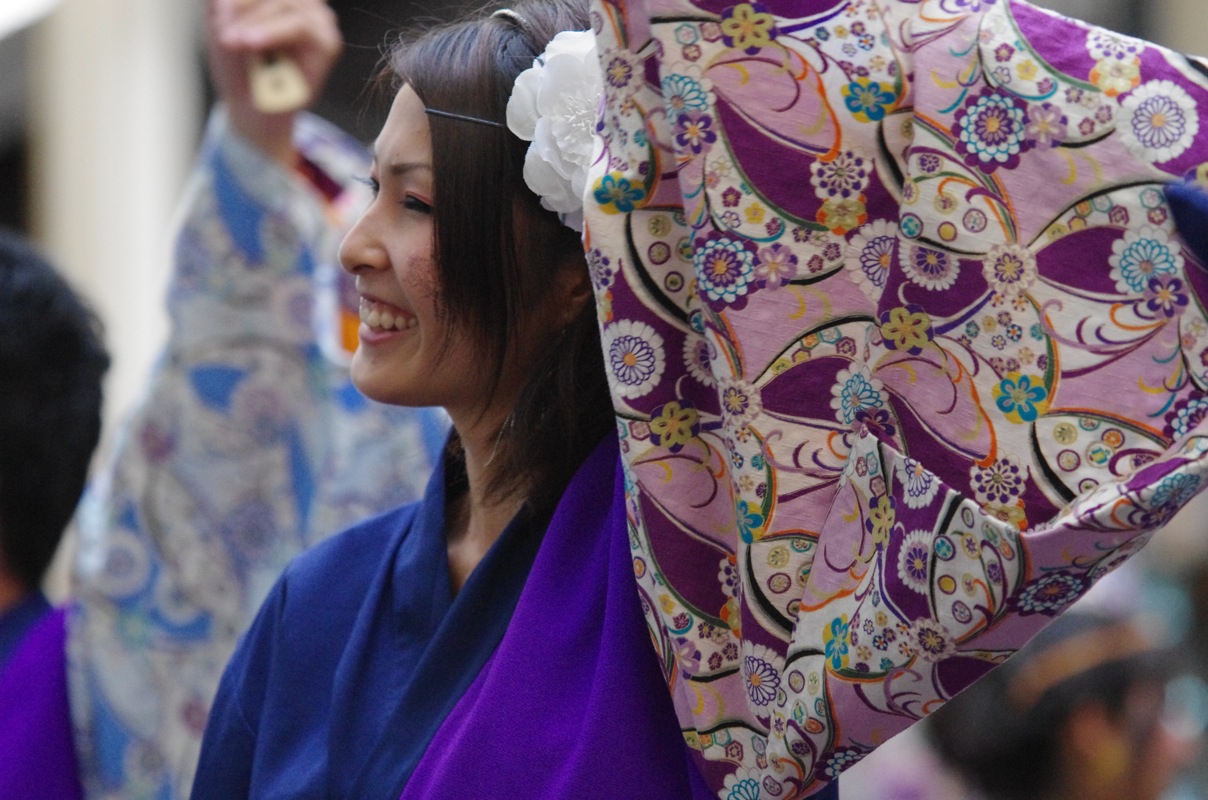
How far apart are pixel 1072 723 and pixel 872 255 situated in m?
1.11

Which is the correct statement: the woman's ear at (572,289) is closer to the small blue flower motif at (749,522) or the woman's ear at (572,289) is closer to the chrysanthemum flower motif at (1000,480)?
the small blue flower motif at (749,522)

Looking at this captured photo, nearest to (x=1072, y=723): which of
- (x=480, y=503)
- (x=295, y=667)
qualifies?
(x=480, y=503)

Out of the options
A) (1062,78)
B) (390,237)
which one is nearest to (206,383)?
(390,237)

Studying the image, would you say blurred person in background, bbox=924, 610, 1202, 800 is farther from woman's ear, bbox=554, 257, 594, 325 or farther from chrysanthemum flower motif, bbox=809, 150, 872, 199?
chrysanthemum flower motif, bbox=809, 150, 872, 199

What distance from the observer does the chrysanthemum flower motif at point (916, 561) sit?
1.00 metres

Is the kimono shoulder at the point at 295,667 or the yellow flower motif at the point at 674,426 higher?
the yellow flower motif at the point at 674,426

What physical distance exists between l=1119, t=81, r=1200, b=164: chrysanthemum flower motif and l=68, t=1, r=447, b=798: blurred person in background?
1257mm

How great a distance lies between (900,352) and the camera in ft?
3.46

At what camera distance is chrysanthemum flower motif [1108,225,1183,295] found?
95 centimetres

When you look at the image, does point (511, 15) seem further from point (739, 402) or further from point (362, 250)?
point (739, 402)

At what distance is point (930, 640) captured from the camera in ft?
3.28

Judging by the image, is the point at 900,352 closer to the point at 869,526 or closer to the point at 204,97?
the point at 869,526

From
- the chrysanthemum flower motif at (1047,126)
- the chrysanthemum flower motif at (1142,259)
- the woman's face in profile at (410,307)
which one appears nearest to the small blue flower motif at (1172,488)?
the chrysanthemum flower motif at (1142,259)

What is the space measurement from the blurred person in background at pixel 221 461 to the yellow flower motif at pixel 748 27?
3.55 ft
